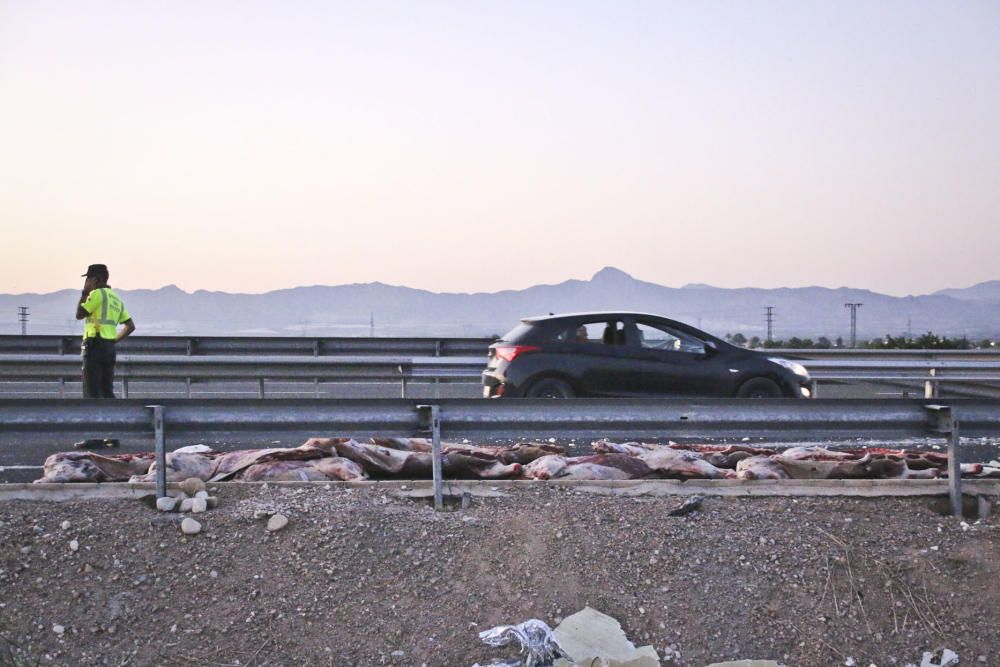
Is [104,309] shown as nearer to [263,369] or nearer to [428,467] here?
[263,369]

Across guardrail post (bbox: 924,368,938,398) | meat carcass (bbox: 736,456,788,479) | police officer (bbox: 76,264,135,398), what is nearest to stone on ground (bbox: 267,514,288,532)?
meat carcass (bbox: 736,456,788,479)

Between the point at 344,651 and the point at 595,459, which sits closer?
the point at 344,651

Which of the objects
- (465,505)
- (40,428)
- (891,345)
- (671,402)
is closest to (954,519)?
(671,402)

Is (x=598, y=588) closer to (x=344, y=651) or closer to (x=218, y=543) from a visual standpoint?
(x=344, y=651)

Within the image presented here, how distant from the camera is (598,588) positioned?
5203 millimetres

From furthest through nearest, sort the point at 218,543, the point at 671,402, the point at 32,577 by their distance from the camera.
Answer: the point at 671,402, the point at 218,543, the point at 32,577

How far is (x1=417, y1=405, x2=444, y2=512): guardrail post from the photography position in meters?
6.05

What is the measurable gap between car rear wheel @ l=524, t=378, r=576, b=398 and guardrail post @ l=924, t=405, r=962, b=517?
18.8 feet

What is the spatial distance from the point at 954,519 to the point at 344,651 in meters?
3.86

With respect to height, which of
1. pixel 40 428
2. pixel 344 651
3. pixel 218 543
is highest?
pixel 40 428

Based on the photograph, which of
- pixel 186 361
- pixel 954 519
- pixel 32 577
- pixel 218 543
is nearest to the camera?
pixel 32 577

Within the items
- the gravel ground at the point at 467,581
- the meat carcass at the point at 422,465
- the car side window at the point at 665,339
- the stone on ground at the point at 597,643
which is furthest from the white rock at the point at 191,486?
the car side window at the point at 665,339

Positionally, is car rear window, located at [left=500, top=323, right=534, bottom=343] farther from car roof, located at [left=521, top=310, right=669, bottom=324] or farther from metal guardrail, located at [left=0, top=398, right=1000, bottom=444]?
metal guardrail, located at [left=0, top=398, right=1000, bottom=444]

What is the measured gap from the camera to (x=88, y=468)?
663 centimetres
